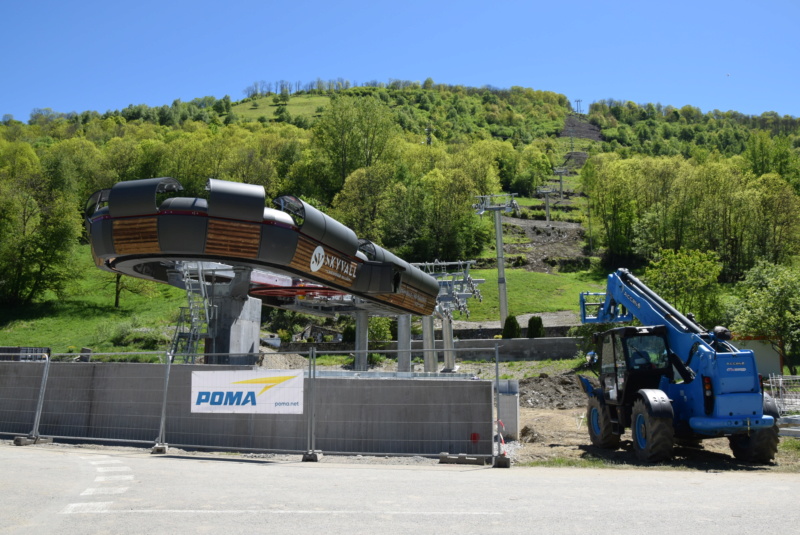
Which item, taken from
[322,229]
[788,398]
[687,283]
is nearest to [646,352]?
[322,229]

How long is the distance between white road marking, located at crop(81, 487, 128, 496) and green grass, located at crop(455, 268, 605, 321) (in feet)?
169

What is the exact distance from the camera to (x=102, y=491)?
9727 millimetres

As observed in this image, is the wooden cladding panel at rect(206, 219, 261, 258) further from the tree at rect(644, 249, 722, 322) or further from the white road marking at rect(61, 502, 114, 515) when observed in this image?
the tree at rect(644, 249, 722, 322)

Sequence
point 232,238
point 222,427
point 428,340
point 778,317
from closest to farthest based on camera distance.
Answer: point 222,427, point 232,238, point 778,317, point 428,340

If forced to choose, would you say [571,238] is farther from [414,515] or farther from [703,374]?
[414,515]

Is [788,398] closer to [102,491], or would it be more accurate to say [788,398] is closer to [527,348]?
[102,491]

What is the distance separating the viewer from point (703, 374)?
14.6 m

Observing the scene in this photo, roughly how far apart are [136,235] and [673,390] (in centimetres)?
1438

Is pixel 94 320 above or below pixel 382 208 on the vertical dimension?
below

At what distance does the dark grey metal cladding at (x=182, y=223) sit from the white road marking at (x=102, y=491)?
9.73 metres

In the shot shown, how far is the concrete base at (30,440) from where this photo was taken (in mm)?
16438

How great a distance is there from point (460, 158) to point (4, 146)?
69.2 metres

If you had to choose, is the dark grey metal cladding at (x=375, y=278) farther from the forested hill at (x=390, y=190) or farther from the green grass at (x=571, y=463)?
the forested hill at (x=390, y=190)

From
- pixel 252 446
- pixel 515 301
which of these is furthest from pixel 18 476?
pixel 515 301
